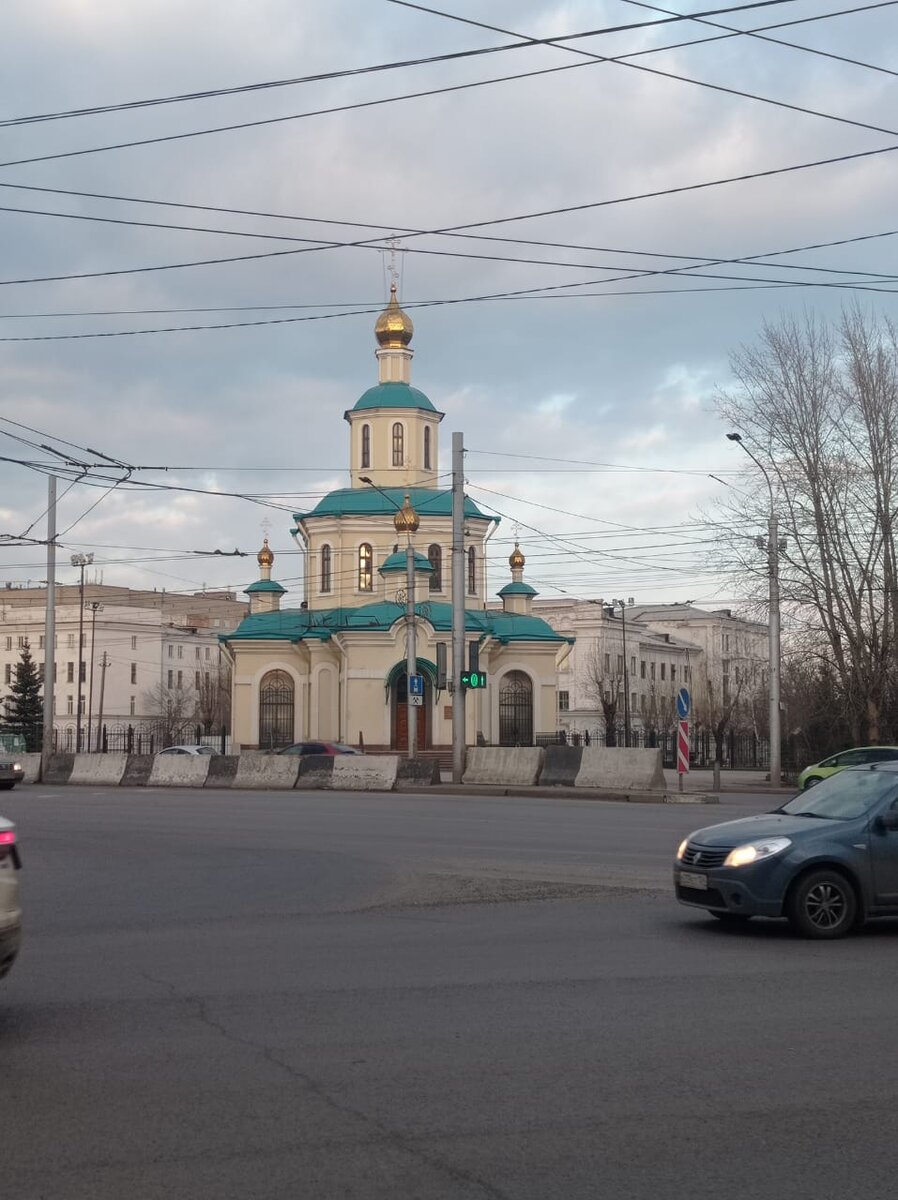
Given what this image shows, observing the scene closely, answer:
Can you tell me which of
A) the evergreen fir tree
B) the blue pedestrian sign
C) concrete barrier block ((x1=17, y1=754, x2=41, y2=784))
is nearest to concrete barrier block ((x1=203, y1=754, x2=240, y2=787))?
the blue pedestrian sign

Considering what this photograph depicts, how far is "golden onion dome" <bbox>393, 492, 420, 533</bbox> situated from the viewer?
59938 mm

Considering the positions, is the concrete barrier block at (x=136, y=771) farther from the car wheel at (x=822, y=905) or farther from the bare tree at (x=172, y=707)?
the bare tree at (x=172, y=707)

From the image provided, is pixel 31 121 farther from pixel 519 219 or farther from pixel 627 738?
pixel 627 738

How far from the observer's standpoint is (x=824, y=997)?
9.40 meters

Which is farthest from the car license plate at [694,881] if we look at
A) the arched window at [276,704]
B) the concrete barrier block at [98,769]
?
the arched window at [276,704]

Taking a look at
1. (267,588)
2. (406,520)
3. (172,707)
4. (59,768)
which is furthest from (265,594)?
(172,707)

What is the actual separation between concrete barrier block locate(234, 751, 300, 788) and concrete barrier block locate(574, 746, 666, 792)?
28.2ft

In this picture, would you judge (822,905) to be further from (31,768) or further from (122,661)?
(122,661)

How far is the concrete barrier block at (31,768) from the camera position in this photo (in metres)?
47.8

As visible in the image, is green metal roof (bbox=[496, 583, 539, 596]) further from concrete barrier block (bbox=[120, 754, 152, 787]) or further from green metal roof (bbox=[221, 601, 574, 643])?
concrete barrier block (bbox=[120, 754, 152, 787])

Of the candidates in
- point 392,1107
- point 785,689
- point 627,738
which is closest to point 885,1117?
point 392,1107

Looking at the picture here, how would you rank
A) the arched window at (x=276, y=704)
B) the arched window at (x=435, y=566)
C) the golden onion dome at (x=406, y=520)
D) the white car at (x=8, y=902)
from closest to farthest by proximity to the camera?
the white car at (x=8, y=902)
the golden onion dome at (x=406, y=520)
the arched window at (x=435, y=566)
the arched window at (x=276, y=704)

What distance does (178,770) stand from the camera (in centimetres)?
4447

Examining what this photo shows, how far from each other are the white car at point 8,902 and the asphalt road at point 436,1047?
0.50 metres
